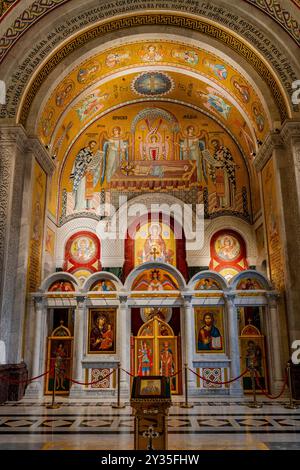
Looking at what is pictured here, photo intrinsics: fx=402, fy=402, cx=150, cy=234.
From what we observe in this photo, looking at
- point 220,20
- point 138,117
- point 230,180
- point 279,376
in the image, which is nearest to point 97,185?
point 138,117

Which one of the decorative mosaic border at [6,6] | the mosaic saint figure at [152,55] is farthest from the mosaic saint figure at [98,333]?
the mosaic saint figure at [152,55]

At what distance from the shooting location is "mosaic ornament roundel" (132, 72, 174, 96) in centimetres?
1493

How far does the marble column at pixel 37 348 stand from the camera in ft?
34.3

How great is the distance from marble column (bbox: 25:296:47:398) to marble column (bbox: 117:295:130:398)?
216 centimetres

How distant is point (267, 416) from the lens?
770 centimetres

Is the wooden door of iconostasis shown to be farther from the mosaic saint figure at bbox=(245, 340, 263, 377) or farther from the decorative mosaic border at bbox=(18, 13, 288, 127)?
the decorative mosaic border at bbox=(18, 13, 288, 127)

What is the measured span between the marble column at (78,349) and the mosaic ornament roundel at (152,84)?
865 centimetres

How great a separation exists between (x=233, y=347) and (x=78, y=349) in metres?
4.21

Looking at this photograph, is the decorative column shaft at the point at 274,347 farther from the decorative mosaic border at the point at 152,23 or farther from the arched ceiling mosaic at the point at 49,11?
the arched ceiling mosaic at the point at 49,11

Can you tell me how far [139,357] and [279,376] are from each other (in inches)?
148

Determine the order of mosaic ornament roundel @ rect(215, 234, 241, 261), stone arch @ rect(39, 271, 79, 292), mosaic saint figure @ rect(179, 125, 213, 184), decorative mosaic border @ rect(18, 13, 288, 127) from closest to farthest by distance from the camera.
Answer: stone arch @ rect(39, 271, 79, 292), decorative mosaic border @ rect(18, 13, 288, 127), mosaic ornament roundel @ rect(215, 234, 241, 261), mosaic saint figure @ rect(179, 125, 213, 184)

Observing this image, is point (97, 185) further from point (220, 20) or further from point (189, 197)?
point (220, 20)

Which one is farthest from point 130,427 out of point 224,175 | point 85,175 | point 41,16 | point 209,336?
point 224,175

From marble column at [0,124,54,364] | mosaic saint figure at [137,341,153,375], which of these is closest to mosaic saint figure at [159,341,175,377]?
mosaic saint figure at [137,341,153,375]
